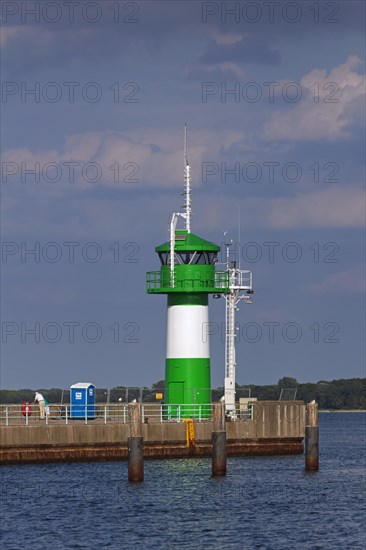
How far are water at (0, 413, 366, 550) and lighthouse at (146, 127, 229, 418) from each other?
11.0 feet

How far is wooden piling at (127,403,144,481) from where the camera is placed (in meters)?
56.4

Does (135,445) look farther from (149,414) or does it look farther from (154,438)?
(149,414)

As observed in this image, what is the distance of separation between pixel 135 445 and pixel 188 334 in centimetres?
1259

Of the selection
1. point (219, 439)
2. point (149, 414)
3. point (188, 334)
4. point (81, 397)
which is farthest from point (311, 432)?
point (81, 397)

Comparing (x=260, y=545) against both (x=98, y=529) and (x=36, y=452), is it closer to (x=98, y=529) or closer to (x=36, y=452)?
(x=98, y=529)

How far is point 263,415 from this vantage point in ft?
221

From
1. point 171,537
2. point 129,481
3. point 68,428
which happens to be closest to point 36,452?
point 68,428

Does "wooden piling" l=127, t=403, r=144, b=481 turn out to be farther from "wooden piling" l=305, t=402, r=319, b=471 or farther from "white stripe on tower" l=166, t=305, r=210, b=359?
"white stripe on tower" l=166, t=305, r=210, b=359

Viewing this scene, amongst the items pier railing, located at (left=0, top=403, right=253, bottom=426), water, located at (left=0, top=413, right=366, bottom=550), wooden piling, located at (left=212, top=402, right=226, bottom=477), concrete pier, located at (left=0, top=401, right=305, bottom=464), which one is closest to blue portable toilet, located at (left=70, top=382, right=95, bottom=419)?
pier railing, located at (left=0, top=403, right=253, bottom=426)

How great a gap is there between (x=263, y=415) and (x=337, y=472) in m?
5.74

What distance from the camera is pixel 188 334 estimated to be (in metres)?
68.2

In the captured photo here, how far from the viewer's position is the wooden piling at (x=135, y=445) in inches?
2219

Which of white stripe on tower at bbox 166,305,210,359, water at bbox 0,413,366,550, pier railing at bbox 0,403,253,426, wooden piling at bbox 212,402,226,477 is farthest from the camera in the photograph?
white stripe on tower at bbox 166,305,210,359

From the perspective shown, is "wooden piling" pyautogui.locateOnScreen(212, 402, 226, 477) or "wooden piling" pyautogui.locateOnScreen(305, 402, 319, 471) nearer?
"wooden piling" pyautogui.locateOnScreen(212, 402, 226, 477)
